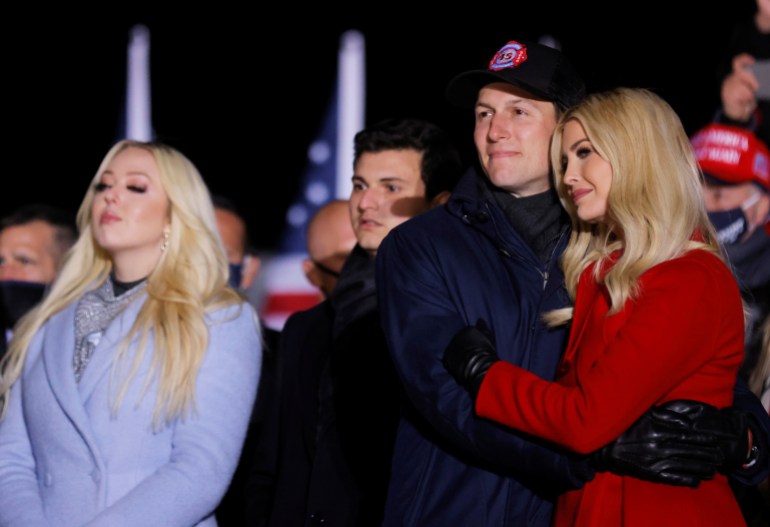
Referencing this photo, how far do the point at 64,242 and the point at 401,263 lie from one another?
8.36ft

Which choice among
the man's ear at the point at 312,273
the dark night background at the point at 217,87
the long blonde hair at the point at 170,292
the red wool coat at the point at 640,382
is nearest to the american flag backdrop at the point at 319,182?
the dark night background at the point at 217,87

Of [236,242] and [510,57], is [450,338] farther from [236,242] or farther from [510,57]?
[236,242]

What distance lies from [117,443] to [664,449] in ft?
4.92

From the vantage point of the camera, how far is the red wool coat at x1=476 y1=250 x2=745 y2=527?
258 cm

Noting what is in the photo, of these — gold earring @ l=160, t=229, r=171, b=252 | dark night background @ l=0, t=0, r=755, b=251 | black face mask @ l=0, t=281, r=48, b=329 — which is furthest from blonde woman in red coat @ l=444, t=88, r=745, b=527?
dark night background @ l=0, t=0, r=755, b=251

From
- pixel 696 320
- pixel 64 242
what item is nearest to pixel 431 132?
pixel 696 320

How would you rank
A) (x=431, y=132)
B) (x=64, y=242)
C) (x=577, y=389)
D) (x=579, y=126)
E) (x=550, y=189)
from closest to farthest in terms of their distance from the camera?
1. (x=577, y=389)
2. (x=579, y=126)
3. (x=550, y=189)
4. (x=431, y=132)
5. (x=64, y=242)

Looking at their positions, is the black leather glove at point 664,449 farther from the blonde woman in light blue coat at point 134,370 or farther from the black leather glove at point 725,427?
the blonde woman in light blue coat at point 134,370

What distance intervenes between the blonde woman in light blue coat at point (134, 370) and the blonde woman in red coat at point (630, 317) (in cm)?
89

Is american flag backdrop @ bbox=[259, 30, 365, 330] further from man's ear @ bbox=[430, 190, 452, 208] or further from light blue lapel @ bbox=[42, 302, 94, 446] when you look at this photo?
light blue lapel @ bbox=[42, 302, 94, 446]

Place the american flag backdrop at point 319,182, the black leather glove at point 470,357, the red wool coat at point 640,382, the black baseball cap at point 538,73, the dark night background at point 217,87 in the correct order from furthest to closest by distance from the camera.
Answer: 1. the american flag backdrop at point 319,182
2. the dark night background at point 217,87
3. the black baseball cap at point 538,73
4. the black leather glove at point 470,357
5. the red wool coat at point 640,382

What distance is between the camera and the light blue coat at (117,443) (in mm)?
3240

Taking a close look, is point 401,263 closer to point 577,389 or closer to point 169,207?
point 577,389

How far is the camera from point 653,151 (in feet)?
9.41
